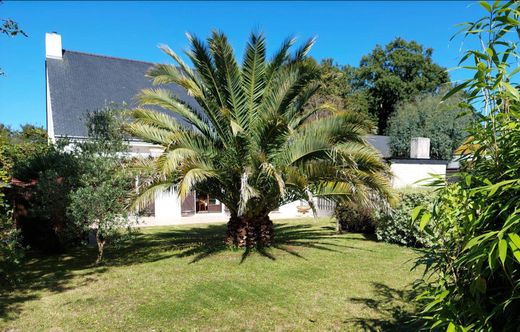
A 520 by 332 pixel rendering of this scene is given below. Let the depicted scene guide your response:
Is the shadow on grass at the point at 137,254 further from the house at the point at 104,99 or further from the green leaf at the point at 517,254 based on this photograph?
the green leaf at the point at 517,254

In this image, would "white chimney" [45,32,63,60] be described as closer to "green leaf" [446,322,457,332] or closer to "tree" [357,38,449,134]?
"green leaf" [446,322,457,332]

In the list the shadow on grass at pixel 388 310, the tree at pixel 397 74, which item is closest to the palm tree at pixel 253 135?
the shadow on grass at pixel 388 310

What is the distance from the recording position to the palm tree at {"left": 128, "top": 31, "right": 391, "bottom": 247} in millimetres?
9180

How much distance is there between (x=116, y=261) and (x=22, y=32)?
6.26m

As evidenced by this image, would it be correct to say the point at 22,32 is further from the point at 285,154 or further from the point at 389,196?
the point at 389,196

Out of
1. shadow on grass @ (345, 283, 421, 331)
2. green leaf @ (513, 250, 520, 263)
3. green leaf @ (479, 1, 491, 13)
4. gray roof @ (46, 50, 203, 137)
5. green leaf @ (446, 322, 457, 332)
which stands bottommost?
shadow on grass @ (345, 283, 421, 331)

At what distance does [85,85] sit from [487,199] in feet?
74.9

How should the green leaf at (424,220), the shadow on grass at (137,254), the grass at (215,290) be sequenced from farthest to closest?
the shadow on grass at (137,254) → the grass at (215,290) → the green leaf at (424,220)

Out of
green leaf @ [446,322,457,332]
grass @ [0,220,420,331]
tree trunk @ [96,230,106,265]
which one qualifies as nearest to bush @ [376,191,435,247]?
grass @ [0,220,420,331]

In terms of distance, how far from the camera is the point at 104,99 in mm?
20328

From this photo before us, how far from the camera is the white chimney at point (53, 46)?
2150 cm

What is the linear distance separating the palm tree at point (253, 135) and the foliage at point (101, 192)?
651mm

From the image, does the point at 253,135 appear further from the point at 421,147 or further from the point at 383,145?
the point at 383,145

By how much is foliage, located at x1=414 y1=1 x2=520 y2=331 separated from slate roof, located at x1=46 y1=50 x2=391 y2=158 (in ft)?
53.1
